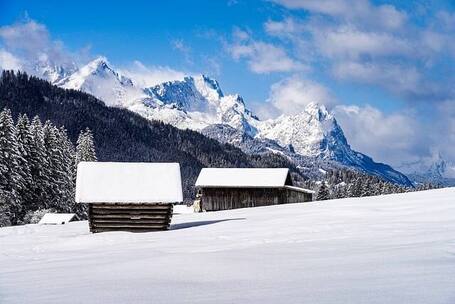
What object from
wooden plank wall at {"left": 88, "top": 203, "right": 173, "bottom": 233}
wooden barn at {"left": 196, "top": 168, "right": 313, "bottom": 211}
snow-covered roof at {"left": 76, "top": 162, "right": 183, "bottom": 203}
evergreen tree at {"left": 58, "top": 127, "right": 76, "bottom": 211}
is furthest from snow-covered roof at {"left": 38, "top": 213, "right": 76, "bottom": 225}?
wooden plank wall at {"left": 88, "top": 203, "right": 173, "bottom": 233}

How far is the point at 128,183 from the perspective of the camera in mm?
27391

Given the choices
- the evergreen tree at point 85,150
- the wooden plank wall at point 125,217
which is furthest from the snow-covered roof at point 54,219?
the wooden plank wall at point 125,217

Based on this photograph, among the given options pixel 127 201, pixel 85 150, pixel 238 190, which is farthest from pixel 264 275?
pixel 85 150

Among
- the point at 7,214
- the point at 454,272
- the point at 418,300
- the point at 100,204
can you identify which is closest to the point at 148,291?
the point at 418,300

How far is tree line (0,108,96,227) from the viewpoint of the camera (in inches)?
1980

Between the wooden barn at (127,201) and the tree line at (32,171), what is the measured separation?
25.0 meters

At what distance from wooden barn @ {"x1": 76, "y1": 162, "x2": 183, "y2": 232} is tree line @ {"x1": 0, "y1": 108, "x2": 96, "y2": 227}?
24981mm

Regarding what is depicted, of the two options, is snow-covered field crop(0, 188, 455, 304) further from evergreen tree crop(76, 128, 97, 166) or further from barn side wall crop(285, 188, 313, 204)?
evergreen tree crop(76, 128, 97, 166)

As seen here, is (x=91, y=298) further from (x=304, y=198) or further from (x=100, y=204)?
(x=304, y=198)

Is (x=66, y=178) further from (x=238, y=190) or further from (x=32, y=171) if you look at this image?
(x=238, y=190)

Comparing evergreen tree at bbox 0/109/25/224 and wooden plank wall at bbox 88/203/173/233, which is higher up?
evergreen tree at bbox 0/109/25/224

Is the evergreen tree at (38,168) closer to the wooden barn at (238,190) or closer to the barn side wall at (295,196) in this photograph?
the wooden barn at (238,190)

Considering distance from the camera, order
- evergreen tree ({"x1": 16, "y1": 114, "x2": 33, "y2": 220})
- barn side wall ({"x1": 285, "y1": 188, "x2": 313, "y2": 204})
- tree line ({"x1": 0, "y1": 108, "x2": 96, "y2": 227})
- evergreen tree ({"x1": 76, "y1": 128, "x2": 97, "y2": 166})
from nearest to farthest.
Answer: tree line ({"x1": 0, "y1": 108, "x2": 96, "y2": 227})
evergreen tree ({"x1": 16, "y1": 114, "x2": 33, "y2": 220})
barn side wall ({"x1": 285, "y1": 188, "x2": 313, "y2": 204})
evergreen tree ({"x1": 76, "y1": 128, "x2": 97, "y2": 166})

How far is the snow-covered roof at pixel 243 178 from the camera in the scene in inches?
2279
